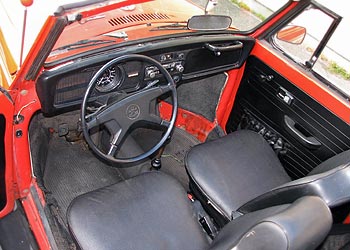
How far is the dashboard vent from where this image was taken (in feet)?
6.98

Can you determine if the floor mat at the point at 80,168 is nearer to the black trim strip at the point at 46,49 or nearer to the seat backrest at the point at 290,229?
the black trim strip at the point at 46,49

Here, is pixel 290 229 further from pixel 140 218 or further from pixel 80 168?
pixel 80 168

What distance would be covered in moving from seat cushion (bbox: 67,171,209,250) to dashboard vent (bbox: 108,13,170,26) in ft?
2.71

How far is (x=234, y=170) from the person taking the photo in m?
2.20

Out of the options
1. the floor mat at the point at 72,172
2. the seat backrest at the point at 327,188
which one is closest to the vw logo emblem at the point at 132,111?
the floor mat at the point at 72,172

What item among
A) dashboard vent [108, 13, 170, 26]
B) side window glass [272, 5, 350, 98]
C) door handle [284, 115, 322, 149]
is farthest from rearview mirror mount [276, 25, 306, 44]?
dashboard vent [108, 13, 170, 26]

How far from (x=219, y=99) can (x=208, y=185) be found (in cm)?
80

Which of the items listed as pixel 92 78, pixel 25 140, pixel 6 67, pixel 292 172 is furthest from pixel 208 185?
pixel 6 67

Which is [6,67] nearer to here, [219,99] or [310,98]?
[219,99]

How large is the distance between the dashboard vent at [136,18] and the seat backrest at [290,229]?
4.33 feet

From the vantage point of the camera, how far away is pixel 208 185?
83.2 inches

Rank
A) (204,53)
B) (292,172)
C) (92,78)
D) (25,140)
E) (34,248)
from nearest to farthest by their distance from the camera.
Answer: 1. (92,78)
2. (25,140)
3. (34,248)
4. (204,53)
5. (292,172)

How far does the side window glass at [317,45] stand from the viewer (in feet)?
7.11

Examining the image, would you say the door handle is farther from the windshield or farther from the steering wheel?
the steering wheel
